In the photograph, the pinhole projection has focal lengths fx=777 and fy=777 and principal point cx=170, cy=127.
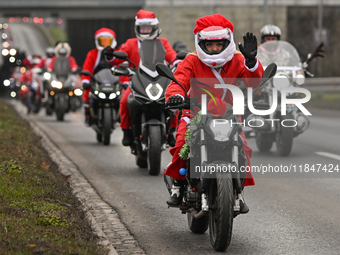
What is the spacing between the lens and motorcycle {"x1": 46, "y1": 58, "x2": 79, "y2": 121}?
20.9 meters

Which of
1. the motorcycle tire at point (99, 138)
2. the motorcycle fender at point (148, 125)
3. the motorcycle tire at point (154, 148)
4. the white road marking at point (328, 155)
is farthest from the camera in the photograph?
the motorcycle tire at point (99, 138)

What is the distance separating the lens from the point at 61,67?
21.4 meters

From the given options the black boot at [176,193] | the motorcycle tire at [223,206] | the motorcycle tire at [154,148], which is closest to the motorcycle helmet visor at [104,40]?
the motorcycle tire at [154,148]

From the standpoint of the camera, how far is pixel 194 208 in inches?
242

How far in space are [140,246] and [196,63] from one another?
155 centimetres

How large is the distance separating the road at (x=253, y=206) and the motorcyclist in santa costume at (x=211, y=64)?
522 millimetres

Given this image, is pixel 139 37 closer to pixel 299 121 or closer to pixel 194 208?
pixel 299 121

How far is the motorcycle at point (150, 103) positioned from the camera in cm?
996

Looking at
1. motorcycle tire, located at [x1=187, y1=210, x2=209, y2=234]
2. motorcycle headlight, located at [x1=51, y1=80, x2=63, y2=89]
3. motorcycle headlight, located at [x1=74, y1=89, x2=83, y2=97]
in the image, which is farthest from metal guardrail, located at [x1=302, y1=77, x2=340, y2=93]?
motorcycle tire, located at [x1=187, y1=210, x2=209, y2=234]

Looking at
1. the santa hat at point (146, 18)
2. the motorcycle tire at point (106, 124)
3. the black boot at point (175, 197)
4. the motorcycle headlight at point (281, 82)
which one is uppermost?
the santa hat at point (146, 18)

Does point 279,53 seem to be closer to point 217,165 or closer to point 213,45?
point 213,45

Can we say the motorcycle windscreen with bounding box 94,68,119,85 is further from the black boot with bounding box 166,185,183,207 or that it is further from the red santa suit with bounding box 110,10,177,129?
the black boot with bounding box 166,185,183,207

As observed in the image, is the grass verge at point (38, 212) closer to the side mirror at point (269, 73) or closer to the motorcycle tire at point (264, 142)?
the side mirror at point (269, 73)

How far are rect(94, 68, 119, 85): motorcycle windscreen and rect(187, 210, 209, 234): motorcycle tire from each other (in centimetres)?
758
